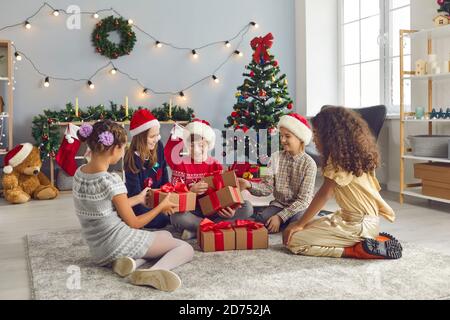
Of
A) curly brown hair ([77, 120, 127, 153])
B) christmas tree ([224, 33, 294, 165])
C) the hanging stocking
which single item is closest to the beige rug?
curly brown hair ([77, 120, 127, 153])

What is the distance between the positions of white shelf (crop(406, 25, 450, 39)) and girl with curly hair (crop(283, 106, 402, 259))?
5.79ft

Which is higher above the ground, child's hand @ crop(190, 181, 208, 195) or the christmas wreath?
the christmas wreath

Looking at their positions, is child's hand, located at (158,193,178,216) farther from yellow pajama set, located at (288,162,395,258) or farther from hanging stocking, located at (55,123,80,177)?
hanging stocking, located at (55,123,80,177)

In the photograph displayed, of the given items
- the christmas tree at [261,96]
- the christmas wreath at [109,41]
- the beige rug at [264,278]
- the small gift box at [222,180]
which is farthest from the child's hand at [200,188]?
the christmas wreath at [109,41]

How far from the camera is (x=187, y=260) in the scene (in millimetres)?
2561

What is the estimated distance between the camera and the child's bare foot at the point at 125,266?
2330 millimetres

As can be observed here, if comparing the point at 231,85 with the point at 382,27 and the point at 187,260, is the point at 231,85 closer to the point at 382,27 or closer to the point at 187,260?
the point at 382,27

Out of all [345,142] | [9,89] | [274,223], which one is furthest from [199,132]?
[9,89]

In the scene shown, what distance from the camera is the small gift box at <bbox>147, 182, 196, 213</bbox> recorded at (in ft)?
9.04

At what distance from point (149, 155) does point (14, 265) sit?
1.03 metres

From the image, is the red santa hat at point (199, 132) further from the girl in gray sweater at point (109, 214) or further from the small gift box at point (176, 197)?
the girl in gray sweater at point (109, 214)

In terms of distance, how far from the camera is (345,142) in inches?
104

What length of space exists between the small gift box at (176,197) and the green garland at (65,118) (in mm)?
2524
